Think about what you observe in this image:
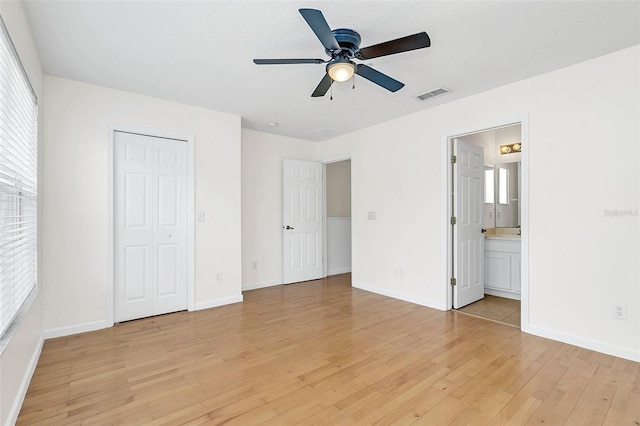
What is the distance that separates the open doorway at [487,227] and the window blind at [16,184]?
397 centimetres

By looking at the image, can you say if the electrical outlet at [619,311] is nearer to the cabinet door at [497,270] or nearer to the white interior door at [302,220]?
the cabinet door at [497,270]

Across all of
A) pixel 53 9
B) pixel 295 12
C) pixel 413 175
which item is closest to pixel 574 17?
pixel 295 12

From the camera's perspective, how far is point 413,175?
419 centimetres

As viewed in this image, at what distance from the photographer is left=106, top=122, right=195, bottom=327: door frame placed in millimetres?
3346

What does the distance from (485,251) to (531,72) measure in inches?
102

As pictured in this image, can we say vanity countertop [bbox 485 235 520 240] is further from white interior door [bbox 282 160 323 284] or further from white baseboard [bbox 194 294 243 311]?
white baseboard [bbox 194 294 243 311]

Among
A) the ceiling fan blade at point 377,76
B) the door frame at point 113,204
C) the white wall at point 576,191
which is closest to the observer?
the ceiling fan blade at point 377,76

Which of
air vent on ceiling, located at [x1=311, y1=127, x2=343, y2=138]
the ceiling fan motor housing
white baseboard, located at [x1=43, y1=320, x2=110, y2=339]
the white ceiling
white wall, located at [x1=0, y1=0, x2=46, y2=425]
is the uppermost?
the white ceiling

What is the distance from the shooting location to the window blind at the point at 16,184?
1722mm

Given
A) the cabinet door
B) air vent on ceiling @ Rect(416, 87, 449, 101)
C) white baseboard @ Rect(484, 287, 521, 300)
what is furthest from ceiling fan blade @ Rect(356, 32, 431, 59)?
white baseboard @ Rect(484, 287, 521, 300)

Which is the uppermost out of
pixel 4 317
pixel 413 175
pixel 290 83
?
pixel 290 83

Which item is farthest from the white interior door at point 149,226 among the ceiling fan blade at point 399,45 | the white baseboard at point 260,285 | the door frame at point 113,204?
the ceiling fan blade at point 399,45

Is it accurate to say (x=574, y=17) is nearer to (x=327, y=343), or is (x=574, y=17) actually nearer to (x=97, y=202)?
(x=327, y=343)

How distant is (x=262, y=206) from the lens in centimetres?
515
